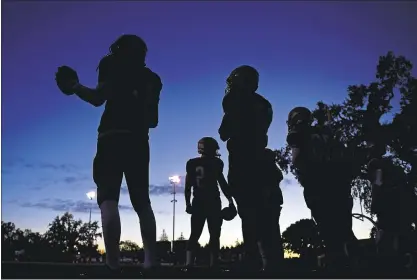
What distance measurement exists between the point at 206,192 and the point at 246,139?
2612mm

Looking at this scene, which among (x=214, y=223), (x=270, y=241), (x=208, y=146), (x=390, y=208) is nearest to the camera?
(x=270, y=241)

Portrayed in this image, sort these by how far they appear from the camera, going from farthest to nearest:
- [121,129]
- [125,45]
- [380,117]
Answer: [380,117] → [125,45] → [121,129]

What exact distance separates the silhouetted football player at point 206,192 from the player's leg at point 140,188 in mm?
2860

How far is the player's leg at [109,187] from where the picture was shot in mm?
3474

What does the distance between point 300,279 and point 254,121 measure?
2100 millimetres

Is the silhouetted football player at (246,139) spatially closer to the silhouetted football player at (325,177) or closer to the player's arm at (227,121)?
the player's arm at (227,121)

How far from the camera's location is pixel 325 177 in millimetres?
4578

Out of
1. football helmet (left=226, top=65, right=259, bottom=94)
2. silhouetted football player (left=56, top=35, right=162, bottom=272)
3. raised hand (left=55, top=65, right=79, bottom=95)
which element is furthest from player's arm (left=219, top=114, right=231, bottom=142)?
raised hand (left=55, top=65, right=79, bottom=95)

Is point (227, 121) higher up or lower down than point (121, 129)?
higher up

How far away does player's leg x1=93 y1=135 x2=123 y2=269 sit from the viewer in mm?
3474

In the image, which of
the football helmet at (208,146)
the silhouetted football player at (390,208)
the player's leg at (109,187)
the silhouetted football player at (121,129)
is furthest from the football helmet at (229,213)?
the player's leg at (109,187)

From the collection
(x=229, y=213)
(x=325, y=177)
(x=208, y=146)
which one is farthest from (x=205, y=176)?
(x=325, y=177)

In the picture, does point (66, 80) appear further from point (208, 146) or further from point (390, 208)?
point (390, 208)

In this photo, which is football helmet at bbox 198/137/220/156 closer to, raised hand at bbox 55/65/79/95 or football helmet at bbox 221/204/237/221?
football helmet at bbox 221/204/237/221
